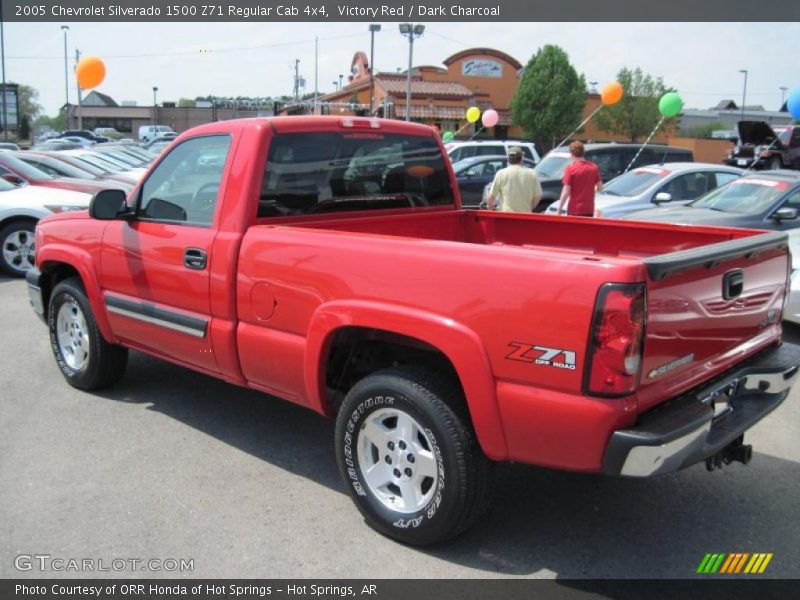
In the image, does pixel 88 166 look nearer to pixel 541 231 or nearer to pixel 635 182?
pixel 635 182

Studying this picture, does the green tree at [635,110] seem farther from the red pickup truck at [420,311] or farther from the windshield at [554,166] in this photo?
the red pickup truck at [420,311]

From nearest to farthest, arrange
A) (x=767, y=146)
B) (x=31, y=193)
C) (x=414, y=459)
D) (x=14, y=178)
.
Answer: (x=414, y=459)
(x=31, y=193)
(x=14, y=178)
(x=767, y=146)

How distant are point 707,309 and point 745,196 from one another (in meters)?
7.18

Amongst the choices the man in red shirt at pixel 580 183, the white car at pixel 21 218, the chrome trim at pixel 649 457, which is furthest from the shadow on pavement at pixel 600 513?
the white car at pixel 21 218

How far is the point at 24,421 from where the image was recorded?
478 cm

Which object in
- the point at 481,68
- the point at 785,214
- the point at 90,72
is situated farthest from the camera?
the point at 481,68

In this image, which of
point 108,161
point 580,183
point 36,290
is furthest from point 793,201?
point 108,161

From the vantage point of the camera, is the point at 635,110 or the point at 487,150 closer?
the point at 487,150

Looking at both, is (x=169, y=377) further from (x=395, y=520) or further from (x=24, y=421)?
(x=395, y=520)

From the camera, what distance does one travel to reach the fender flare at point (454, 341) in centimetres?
284

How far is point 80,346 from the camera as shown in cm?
527

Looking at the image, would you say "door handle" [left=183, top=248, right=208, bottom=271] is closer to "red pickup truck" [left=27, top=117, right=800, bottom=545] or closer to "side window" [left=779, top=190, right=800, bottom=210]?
"red pickup truck" [left=27, top=117, right=800, bottom=545]

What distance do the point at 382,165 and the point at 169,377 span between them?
2.53 meters

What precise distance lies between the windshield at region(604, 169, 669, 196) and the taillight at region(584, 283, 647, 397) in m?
10.4
